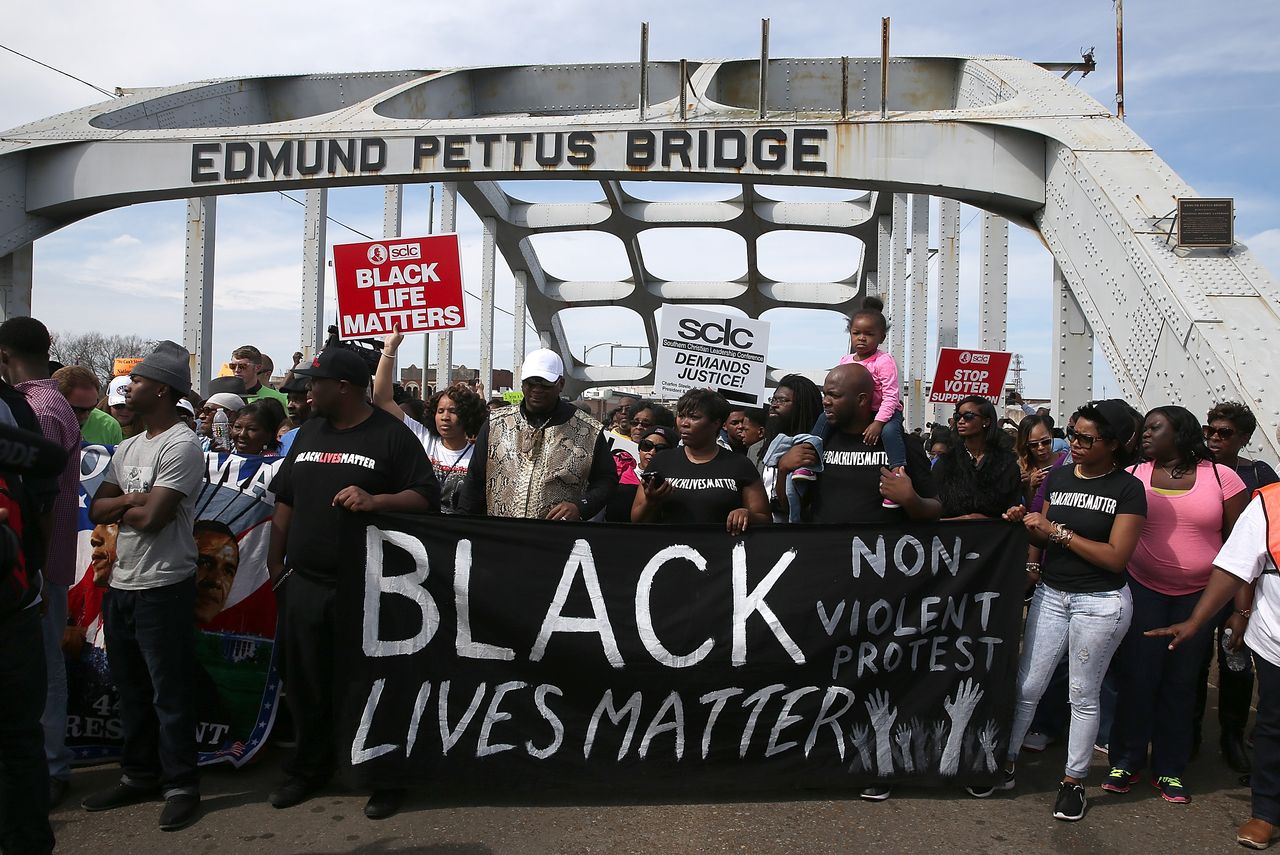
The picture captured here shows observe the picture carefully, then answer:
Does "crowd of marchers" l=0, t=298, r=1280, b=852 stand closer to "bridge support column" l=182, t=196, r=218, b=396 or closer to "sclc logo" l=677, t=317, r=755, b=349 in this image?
"sclc logo" l=677, t=317, r=755, b=349

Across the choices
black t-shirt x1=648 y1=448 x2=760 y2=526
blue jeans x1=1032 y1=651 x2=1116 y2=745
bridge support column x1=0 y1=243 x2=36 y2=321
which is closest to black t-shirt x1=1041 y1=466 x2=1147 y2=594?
blue jeans x1=1032 y1=651 x2=1116 y2=745

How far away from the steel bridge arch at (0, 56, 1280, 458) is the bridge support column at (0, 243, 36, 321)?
44mm

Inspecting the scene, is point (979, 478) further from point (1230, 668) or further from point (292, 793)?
point (292, 793)

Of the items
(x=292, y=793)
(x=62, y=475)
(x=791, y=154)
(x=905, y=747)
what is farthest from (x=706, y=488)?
(x=791, y=154)

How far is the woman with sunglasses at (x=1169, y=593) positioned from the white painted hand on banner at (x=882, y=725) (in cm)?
112

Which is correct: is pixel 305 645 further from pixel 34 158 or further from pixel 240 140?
pixel 34 158

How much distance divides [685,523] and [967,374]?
334 inches

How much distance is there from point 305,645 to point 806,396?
3031 millimetres

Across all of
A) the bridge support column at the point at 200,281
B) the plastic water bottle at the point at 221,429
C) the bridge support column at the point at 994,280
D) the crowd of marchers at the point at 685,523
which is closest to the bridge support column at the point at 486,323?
the bridge support column at the point at 200,281

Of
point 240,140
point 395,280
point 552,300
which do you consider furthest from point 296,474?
point 552,300

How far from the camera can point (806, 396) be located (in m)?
5.59

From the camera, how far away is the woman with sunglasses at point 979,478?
538 centimetres

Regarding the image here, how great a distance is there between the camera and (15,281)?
40.8 ft

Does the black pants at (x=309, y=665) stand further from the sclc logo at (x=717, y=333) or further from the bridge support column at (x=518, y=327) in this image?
the bridge support column at (x=518, y=327)
